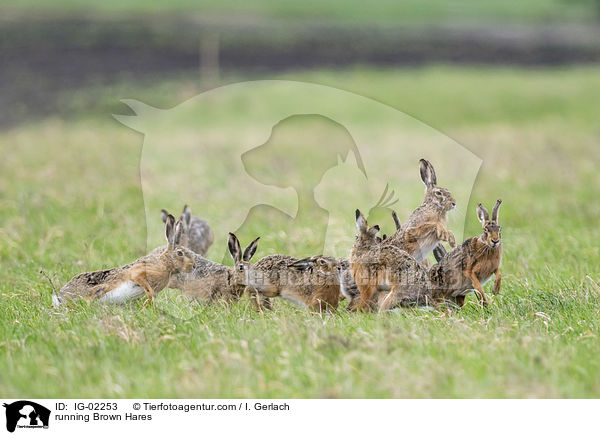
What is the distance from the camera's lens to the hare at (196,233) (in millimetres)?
7734

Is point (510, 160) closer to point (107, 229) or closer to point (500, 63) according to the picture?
A: point (107, 229)

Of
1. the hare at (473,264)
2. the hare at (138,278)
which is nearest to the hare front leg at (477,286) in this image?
the hare at (473,264)

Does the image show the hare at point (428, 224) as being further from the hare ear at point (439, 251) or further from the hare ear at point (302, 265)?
the hare ear at point (302, 265)

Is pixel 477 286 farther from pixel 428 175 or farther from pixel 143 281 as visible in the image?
pixel 143 281

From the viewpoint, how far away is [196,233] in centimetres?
812

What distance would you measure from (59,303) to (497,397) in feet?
12.7

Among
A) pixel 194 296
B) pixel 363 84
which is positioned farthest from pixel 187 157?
pixel 363 84

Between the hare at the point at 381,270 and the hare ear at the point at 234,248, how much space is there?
985 mm

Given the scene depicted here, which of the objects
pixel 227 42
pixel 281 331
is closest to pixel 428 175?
pixel 281 331

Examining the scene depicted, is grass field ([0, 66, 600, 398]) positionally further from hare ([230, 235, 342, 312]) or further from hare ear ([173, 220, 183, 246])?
hare ear ([173, 220, 183, 246])

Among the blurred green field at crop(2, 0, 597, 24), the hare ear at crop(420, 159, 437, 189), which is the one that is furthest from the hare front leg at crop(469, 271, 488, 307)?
the blurred green field at crop(2, 0, 597, 24)
